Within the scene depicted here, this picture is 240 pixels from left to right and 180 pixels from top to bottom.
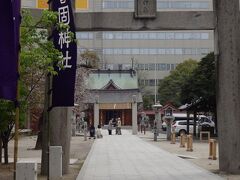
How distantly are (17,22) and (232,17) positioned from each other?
370 inches

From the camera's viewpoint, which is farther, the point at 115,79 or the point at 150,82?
the point at 150,82

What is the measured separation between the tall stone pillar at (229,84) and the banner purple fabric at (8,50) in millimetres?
9272

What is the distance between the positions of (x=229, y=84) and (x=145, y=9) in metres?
3.79

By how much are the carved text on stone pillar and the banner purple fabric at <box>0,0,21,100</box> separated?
8924 mm

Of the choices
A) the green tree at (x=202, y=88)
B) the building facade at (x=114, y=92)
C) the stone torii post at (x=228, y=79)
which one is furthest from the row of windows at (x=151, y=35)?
the stone torii post at (x=228, y=79)

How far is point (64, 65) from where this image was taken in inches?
535

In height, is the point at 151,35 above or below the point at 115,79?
above

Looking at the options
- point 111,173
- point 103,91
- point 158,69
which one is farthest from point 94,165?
point 158,69

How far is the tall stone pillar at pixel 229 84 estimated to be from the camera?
51.8 ft

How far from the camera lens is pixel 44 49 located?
1271 centimetres

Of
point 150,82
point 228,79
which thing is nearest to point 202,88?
point 228,79

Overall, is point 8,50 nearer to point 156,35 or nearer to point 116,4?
point 116,4

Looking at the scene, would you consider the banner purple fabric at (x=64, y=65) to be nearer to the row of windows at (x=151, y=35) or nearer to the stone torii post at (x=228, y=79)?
the stone torii post at (x=228, y=79)

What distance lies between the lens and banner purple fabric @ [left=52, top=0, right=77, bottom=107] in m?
13.5
